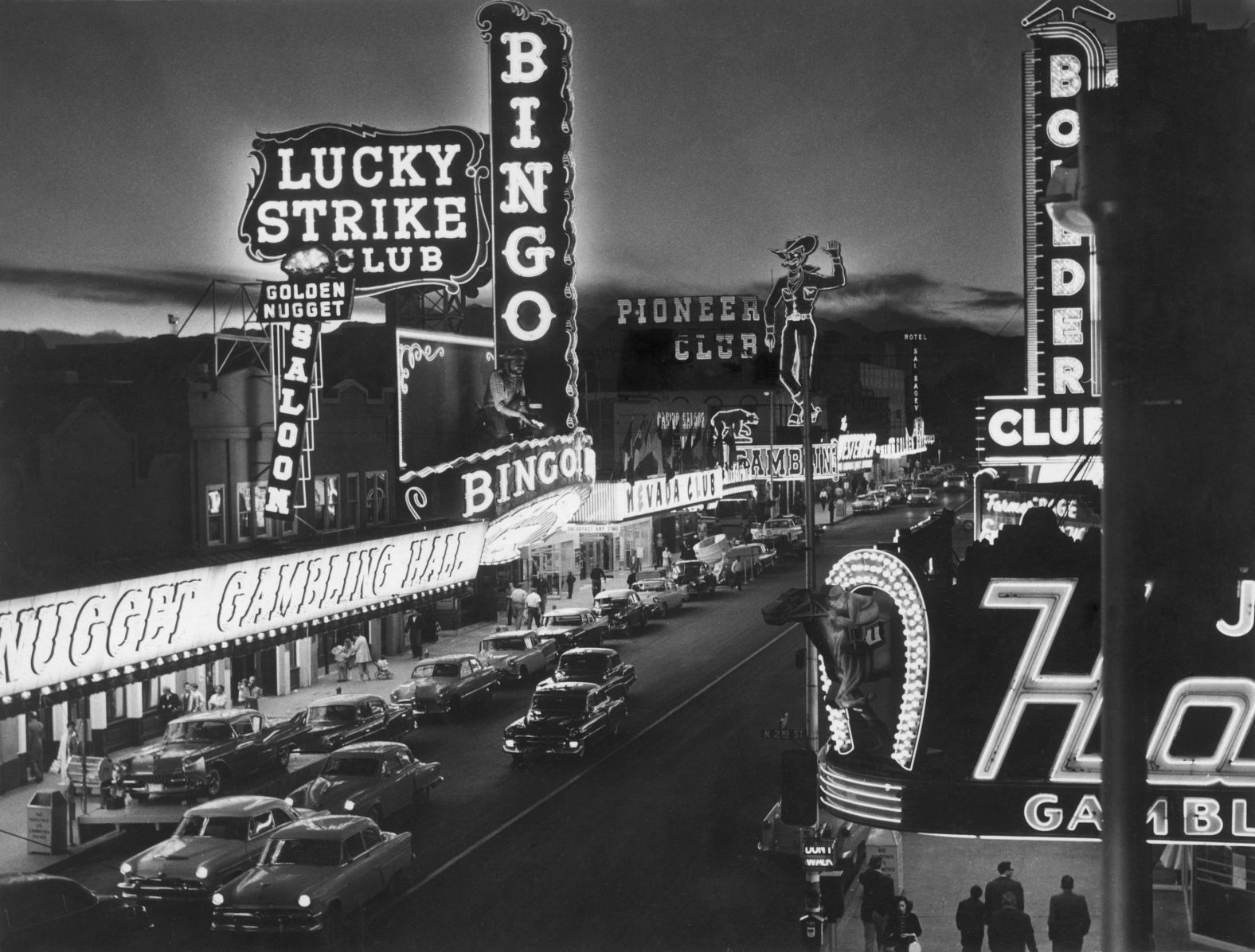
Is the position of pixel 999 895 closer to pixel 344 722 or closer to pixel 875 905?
pixel 875 905

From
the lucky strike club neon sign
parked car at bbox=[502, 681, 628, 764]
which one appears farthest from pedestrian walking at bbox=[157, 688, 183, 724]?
the lucky strike club neon sign

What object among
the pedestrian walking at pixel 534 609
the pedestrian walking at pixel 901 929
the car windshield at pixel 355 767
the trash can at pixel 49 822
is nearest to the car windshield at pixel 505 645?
the pedestrian walking at pixel 534 609

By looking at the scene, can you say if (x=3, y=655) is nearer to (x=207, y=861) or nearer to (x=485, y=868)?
(x=207, y=861)

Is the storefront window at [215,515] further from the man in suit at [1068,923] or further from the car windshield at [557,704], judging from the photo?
the man in suit at [1068,923]

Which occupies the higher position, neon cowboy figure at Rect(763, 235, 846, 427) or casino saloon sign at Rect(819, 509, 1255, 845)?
neon cowboy figure at Rect(763, 235, 846, 427)

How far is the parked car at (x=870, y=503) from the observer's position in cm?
5628

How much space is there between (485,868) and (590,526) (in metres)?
17.8

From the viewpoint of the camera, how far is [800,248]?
21016mm

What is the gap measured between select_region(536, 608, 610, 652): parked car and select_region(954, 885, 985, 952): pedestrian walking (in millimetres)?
18587

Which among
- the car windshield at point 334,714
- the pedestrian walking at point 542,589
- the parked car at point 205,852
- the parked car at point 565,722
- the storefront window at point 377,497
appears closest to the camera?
the parked car at point 205,852

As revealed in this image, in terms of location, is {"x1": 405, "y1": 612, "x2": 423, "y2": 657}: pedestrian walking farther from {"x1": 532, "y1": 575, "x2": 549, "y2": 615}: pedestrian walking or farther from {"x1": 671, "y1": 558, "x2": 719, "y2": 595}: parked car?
{"x1": 671, "y1": 558, "x2": 719, "y2": 595}: parked car

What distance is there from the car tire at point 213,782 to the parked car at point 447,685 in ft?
17.3

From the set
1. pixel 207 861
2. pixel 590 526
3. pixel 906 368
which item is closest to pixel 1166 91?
pixel 207 861

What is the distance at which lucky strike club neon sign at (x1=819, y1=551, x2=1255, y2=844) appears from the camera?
1052 cm
